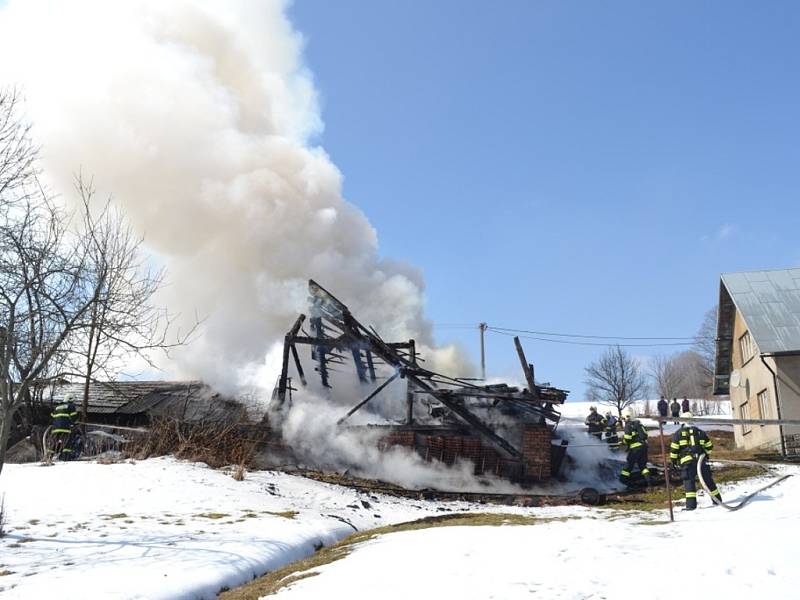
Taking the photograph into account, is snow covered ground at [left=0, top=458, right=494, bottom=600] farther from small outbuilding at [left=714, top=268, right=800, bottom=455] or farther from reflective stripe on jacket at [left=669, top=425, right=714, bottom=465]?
small outbuilding at [left=714, top=268, right=800, bottom=455]

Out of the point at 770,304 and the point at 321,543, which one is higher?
the point at 770,304

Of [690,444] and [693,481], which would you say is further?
[690,444]

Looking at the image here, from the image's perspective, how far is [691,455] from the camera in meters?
8.99

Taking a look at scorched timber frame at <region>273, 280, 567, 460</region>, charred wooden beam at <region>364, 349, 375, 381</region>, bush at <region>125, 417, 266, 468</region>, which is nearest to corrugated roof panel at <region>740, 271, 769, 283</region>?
scorched timber frame at <region>273, 280, 567, 460</region>

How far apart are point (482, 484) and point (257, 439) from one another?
4.73 m

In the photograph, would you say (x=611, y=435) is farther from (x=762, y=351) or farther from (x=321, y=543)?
(x=321, y=543)

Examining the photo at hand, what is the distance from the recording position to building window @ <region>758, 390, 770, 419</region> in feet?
63.3

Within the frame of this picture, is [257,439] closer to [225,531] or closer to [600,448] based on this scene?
[225,531]

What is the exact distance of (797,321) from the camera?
63.4 feet

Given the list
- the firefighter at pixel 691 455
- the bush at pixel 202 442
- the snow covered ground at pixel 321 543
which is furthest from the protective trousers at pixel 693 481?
the bush at pixel 202 442

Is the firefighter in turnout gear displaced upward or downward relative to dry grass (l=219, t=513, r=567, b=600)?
upward

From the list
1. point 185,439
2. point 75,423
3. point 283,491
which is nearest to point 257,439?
point 185,439

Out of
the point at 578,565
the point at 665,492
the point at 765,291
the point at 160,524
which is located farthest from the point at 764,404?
the point at 160,524

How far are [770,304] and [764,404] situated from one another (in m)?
3.19
